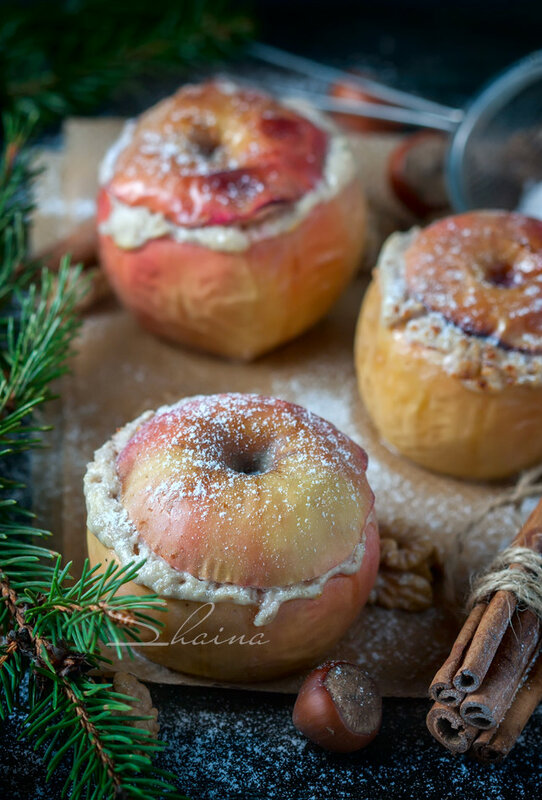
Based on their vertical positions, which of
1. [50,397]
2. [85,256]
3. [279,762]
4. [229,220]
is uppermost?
[229,220]

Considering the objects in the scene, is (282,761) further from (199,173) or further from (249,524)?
(199,173)

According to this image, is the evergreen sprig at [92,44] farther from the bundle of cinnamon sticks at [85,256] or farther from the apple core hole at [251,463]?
the apple core hole at [251,463]

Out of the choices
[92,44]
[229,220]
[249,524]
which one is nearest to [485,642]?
[249,524]

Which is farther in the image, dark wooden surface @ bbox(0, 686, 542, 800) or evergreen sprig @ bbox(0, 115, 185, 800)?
dark wooden surface @ bbox(0, 686, 542, 800)

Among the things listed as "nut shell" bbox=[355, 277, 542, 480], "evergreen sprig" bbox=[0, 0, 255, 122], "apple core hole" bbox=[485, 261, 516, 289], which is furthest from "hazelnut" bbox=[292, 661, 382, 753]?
"evergreen sprig" bbox=[0, 0, 255, 122]

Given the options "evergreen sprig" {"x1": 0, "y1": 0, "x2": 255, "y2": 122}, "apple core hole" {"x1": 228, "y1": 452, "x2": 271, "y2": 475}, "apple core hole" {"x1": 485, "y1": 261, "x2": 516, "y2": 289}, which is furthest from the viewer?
"evergreen sprig" {"x1": 0, "y1": 0, "x2": 255, "y2": 122}

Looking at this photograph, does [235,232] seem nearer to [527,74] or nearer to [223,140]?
[223,140]

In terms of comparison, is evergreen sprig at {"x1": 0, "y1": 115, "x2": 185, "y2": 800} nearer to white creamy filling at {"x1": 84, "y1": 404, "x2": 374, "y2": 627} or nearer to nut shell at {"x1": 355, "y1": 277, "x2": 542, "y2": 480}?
white creamy filling at {"x1": 84, "y1": 404, "x2": 374, "y2": 627}

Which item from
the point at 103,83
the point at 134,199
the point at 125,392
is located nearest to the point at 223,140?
the point at 134,199
